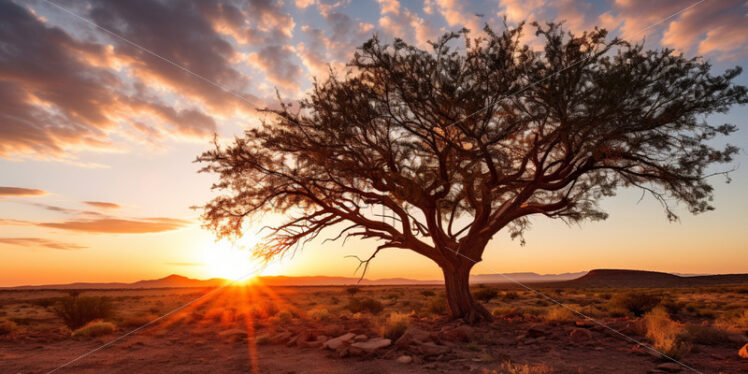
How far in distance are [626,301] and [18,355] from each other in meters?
23.8

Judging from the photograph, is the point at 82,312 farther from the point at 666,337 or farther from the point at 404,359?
the point at 666,337

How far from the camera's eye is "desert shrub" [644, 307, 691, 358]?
962cm

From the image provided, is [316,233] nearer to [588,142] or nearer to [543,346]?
[543,346]

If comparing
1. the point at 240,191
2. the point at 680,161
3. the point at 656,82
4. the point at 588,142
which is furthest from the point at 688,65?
the point at 240,191

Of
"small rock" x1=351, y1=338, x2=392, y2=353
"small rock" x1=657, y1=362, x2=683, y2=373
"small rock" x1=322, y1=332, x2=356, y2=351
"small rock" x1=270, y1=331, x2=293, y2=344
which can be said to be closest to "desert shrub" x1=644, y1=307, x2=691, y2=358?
"small rock" x1=657, y1=362, x2=683, y2=373

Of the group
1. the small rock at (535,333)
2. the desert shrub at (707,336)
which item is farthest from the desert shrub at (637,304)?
the small rock at (535,333)

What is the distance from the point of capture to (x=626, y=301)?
67.2 ft

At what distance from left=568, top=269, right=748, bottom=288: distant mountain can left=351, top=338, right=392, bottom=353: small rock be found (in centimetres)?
7423

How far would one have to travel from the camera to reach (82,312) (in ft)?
58.3

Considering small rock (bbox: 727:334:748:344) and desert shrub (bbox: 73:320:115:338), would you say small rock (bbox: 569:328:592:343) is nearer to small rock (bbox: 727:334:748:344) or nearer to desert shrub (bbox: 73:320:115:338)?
small rock (bbox: 727:334:748:344)

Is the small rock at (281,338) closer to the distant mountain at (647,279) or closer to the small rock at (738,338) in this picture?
the small rock at (738,338)

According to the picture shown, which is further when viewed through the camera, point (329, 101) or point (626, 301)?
point (626, 301)

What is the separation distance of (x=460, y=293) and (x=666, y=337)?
244 inches

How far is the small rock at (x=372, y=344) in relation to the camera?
10.4 m
